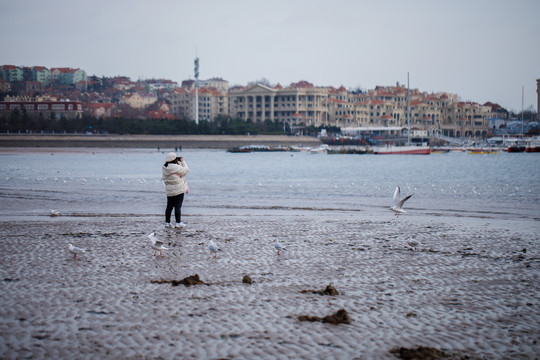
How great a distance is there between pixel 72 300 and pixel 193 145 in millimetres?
93820

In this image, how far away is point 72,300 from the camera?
19.6 feet

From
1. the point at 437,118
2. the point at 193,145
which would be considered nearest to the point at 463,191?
the point at 193,145

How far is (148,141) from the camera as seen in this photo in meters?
93.6

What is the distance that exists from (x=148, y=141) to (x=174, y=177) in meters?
84.6

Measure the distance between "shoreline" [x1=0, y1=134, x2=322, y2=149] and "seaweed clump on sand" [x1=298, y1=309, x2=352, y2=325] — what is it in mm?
80558

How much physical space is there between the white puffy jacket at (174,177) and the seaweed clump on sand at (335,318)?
595 cm

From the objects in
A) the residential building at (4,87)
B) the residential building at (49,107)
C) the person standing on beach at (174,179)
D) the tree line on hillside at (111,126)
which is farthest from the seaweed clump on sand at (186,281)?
the residential building at (4,87)

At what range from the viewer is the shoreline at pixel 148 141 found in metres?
79.9

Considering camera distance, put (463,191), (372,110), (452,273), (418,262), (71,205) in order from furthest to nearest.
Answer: (372,110) → (463,191) → (71,205) → (418,262) → (452,273)

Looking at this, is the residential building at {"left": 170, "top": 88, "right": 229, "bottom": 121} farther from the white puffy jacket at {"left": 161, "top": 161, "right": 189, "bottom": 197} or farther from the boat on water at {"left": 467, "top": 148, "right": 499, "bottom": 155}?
the white puffy jacket at {"left": 161, "top": 161, "right": 189, "bottom": 197}

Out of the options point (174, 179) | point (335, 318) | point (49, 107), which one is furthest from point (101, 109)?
point (335, 318)

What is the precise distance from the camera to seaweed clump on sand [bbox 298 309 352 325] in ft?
17.9

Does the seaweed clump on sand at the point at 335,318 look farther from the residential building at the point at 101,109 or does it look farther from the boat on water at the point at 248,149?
the residential building at the point at 101,109

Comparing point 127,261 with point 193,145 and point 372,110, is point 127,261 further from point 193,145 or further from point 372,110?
point 372,110
